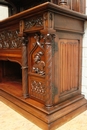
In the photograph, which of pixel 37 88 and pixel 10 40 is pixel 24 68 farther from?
pixel 10 40

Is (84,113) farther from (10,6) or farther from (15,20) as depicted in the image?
(10,6)

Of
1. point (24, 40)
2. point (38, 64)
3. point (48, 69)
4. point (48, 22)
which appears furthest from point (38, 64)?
point (48, 22)

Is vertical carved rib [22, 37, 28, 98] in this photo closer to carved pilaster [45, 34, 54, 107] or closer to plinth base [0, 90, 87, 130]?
plinth base [0, 90, 87, 130]

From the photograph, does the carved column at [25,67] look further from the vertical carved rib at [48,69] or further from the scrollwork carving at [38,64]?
the vertical carved rib at [48,69]

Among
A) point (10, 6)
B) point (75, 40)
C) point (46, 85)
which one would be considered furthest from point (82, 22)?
point (10, 6)

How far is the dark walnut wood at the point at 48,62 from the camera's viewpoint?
1.20m

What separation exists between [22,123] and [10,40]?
98 centimetres

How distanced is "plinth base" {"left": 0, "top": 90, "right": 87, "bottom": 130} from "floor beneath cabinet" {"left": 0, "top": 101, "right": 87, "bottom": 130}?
0.04 metres

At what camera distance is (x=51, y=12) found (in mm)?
1149

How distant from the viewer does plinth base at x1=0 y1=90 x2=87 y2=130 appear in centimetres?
120

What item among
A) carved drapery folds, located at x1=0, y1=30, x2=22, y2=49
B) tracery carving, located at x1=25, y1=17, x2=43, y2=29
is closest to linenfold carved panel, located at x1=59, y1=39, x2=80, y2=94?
tracery carving, located at x1=25, y1=17, x2=43, y2=29

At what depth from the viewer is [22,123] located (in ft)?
4.42

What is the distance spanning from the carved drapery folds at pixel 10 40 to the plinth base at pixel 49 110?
61 cm

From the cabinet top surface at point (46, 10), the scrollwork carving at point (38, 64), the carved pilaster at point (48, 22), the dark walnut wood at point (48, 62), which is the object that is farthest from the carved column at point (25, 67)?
the carved pilaster at point (48, 22)
